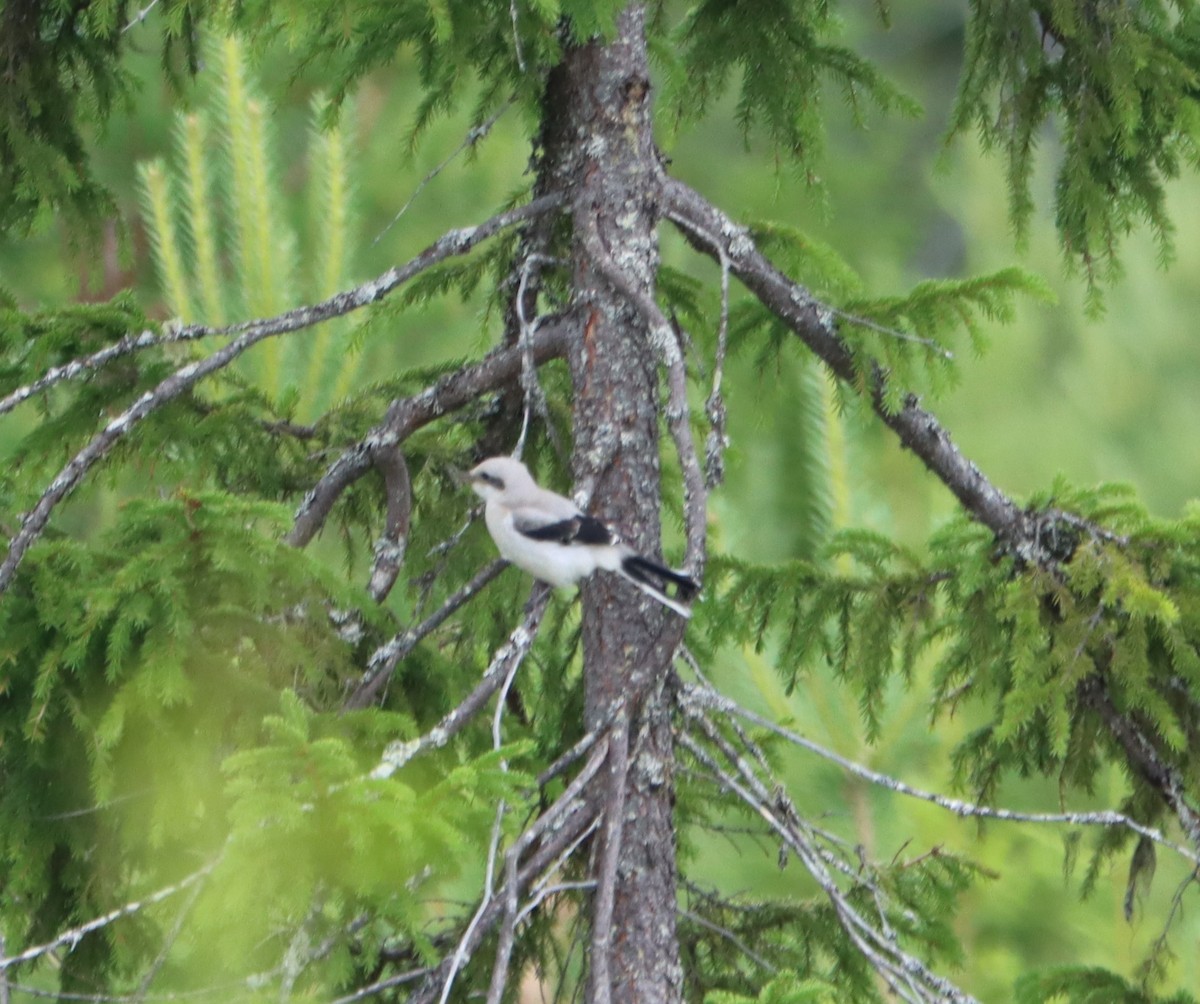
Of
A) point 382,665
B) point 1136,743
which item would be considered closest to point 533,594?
point 382,665

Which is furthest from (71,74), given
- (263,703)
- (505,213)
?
(263,703)

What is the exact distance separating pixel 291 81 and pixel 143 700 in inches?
54.8

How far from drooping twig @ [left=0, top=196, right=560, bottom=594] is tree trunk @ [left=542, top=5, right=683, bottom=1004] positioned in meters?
0.18

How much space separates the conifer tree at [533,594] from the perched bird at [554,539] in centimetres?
8

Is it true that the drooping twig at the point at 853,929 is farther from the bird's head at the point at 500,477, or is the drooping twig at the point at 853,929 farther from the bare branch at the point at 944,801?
the bird's head at the point at 500,477

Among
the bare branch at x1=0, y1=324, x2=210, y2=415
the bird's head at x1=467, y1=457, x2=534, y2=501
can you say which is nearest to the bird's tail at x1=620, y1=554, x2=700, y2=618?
the bird's head at x1=467, y1=457, x2=534, y2=501

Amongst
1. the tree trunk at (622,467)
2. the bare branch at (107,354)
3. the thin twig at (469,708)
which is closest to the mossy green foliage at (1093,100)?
the tree trunk at (622,467)

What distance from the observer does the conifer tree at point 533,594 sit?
2293 millimetres

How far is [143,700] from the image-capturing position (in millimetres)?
2250

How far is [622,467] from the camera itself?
293 cm

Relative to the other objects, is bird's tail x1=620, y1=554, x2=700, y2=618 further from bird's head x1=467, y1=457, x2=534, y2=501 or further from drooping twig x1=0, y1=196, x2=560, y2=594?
drooping twig x1=0, y1=196, x2=560, y2=594

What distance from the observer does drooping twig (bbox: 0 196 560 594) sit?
239 centimetres

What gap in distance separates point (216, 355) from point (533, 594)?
0.79 metres

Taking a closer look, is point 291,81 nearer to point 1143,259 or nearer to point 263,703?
point 263,703
